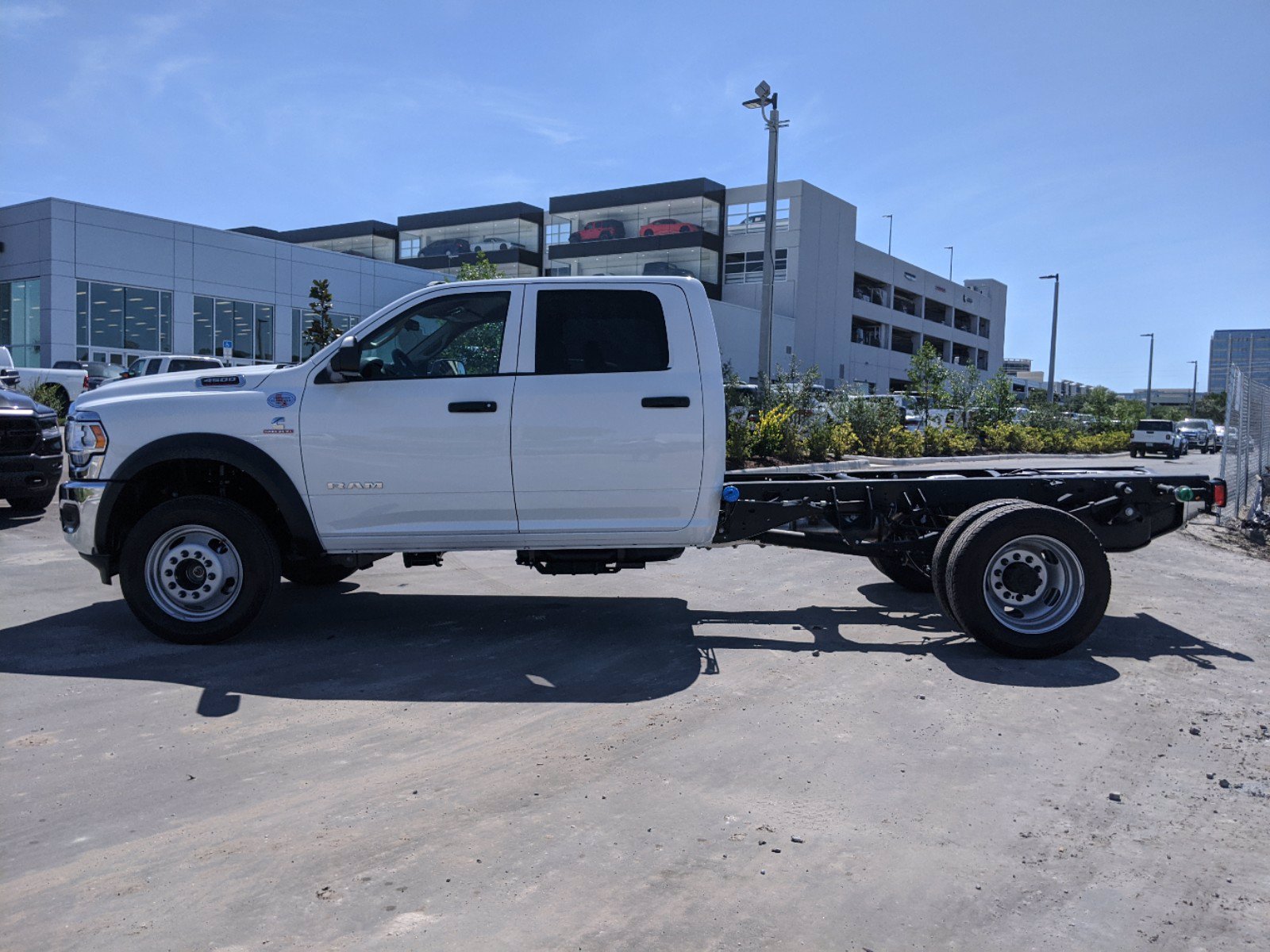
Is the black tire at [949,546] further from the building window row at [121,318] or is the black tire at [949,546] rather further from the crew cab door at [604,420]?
the building window row at [121,318]

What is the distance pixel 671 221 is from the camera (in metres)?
56.8

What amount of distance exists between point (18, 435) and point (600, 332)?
7.85m

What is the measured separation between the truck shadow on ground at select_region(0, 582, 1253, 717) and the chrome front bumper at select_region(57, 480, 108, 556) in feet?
2.10

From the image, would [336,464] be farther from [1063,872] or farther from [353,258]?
[353,258]

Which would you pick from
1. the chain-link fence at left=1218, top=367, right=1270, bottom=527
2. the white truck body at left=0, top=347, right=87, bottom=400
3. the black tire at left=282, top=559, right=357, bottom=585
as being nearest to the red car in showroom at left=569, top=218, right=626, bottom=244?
the white truck body at left=0, top=347, right=87, bottom=400

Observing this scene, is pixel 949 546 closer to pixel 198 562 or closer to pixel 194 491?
pixel 198 562

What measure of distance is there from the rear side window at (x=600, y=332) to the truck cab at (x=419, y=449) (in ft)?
0.04

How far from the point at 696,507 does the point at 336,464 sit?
231 centimetres

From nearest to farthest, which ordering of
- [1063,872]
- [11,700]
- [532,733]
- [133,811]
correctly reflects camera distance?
[1063,872] < [133,811] < [532,733] < [11,700]

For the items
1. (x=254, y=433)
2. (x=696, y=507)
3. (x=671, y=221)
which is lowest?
(x=696, y=507)

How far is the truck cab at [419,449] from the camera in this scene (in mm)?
6086

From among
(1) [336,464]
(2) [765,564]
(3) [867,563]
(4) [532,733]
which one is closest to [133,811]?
(4) [532,733]

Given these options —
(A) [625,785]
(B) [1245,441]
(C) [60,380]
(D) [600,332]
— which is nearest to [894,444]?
(B) [1245,441]

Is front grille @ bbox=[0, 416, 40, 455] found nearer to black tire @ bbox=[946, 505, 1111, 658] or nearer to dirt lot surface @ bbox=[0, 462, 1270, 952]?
dirt lot surface @ bbox=[0, 462, 1270, 952]
